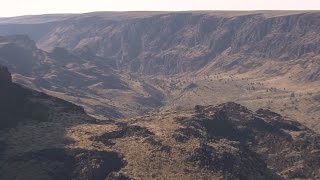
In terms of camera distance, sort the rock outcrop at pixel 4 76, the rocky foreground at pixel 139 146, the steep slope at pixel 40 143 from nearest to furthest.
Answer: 1. the steep slope at pixel 40 143
2. the rocky foreground at pixel 139 146
3. the rock outcrop at pixel 4 76

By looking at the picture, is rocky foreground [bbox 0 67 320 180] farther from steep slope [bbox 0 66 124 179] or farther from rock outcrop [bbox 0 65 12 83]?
steep slope [bbox 0 66 124 179]

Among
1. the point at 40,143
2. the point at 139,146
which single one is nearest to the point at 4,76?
the point at 40,143

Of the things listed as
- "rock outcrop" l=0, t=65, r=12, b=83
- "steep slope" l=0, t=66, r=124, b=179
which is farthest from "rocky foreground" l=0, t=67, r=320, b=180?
"steep slope" l=0, t=66, r=124, b=179

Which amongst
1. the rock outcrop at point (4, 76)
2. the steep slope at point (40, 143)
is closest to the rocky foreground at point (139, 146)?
the rock outcrop at point (4, 76)

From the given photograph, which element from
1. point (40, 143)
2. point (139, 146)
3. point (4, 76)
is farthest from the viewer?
point (4, 76)

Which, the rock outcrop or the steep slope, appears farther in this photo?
the rock outcrop

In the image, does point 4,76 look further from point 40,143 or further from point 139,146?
point 139,146

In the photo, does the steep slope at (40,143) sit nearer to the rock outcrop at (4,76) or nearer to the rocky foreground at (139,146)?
the rock outcrop at (4,76)

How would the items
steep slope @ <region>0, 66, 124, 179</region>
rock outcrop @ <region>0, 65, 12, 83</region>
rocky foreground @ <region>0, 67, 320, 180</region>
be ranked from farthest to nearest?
1. rock outcrop @ <region>0, 65, 12, 83</region>
2. rocky foreground @ <region>0, 67, 320, 180</region>
3. steep slope @ <region>0, 66, 124, 179</region>

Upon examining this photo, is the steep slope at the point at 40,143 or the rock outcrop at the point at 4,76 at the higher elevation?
the rock outcrop at the point at 4,76

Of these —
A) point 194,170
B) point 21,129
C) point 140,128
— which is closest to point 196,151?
point 194,170
